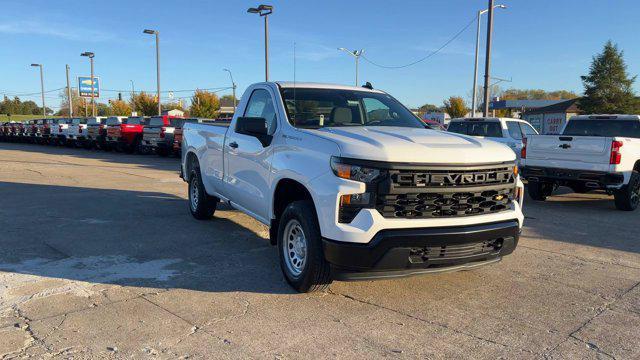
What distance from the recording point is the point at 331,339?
12.1ft

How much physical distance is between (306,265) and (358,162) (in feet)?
3.37

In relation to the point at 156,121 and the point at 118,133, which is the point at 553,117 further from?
the point at 118,133

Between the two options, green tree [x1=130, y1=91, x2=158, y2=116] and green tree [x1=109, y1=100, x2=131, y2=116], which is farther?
green tree [x1=109, y1=100, x2=131, y2=116]

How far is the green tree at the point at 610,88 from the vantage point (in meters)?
46.8

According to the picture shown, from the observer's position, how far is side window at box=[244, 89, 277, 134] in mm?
5383

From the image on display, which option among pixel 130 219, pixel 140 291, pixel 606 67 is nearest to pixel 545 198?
pixel 130 219

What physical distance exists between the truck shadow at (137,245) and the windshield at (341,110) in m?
1.61

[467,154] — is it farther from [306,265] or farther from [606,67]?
[606,67]

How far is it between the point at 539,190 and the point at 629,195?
5.66ft

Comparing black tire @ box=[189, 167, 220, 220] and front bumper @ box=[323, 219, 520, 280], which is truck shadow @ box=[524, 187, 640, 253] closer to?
front bumper @ box=[323, 219, 520, 280]

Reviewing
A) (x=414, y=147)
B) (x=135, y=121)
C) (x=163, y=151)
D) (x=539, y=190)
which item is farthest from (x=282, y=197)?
(x=135, y=121)

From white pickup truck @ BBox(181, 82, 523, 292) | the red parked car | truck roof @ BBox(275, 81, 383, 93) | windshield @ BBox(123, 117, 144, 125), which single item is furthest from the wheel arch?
windshield @ BBox(123, 117, 144, 125)

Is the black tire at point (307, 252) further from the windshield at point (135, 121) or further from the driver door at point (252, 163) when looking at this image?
the windshield at point (135, 121)

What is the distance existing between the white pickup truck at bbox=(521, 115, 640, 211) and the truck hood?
5347 millimetres
